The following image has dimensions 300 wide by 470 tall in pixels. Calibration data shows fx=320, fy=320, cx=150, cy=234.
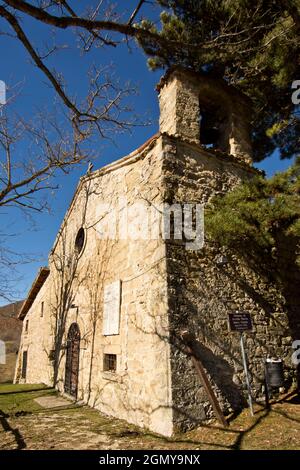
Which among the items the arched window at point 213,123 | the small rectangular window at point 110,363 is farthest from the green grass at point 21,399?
the arched window at point 213,123

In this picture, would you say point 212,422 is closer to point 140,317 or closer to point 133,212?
point 140,317

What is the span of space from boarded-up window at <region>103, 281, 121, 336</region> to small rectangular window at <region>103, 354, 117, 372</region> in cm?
45

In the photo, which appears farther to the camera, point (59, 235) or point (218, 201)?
point (59, 235)

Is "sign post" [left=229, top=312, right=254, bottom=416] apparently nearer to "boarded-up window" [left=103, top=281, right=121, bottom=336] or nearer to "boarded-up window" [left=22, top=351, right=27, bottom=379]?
"boarded-up window" [left=103, top=281, right=121, bottom=336]

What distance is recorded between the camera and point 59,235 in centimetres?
1266

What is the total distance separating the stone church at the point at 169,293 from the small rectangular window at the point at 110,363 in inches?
0.9

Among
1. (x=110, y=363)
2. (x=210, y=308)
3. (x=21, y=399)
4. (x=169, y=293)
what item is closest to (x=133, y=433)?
(x=110, y=363)

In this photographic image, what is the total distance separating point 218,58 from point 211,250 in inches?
177

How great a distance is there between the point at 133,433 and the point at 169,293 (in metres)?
2.15

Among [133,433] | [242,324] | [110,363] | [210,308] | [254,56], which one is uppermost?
[254,56]

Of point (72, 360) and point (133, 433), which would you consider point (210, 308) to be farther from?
point (72, 360)

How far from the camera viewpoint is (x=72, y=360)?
8852mm
